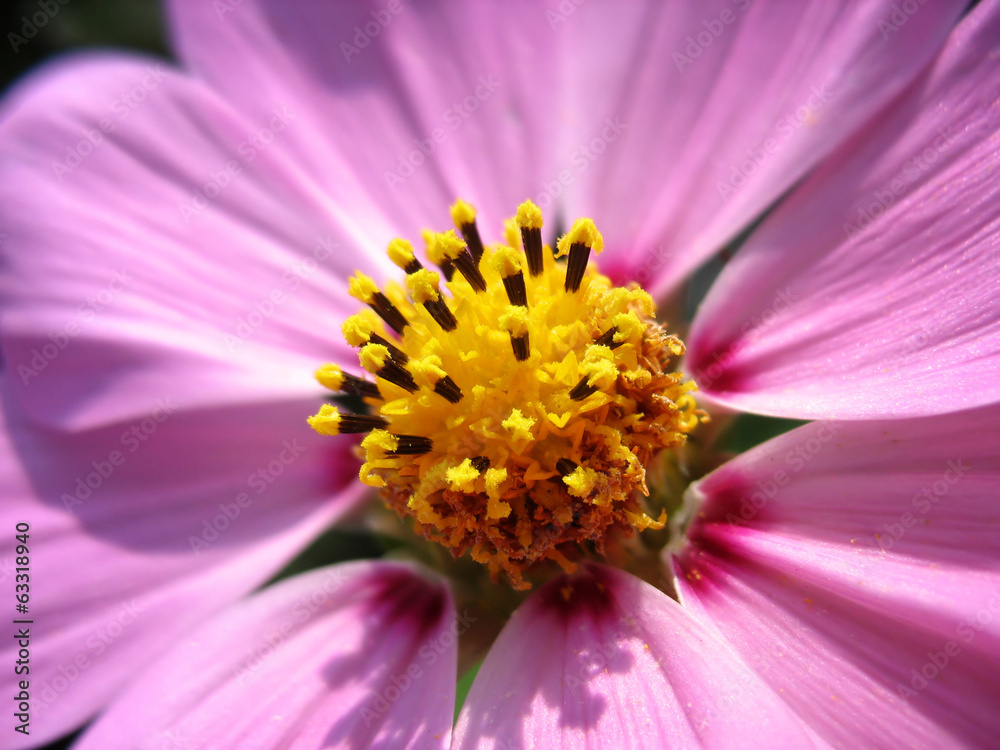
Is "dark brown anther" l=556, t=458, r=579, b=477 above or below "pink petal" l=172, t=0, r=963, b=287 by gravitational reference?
below

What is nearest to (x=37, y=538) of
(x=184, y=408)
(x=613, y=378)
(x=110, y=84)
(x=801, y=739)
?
(x=184, y=408)

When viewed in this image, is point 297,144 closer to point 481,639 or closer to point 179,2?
point 179,2

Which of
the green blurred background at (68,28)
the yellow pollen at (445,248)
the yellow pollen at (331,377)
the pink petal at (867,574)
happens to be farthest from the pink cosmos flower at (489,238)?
the green blurred background at (68,28)

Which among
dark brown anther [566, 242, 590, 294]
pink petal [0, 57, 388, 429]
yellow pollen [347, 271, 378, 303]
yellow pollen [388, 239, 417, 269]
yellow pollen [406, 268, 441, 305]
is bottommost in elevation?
dark brown anther [566, 242, 590, 294]

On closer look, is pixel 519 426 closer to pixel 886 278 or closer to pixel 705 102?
pixel 886 278

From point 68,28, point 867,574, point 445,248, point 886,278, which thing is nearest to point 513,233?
point 445,248

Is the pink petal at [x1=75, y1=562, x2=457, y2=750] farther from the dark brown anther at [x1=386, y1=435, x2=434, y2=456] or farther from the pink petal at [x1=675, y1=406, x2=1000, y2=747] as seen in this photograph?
the pink petal at [x1=675, y1=406, x2=1000, y2=747]

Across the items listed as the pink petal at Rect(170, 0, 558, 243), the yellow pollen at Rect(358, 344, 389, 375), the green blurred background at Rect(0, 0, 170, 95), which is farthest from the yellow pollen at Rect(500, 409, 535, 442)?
the green blurred background at Rect(0, 0, 170, 95)

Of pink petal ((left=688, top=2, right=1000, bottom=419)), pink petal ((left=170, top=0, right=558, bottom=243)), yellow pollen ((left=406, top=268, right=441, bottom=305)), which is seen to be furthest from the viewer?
pink petal ((left=170, top=0, right=558, bottom=243))
